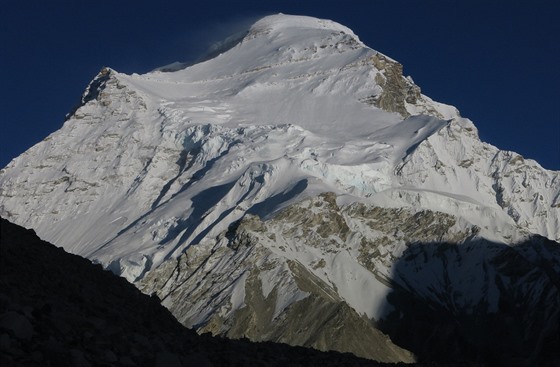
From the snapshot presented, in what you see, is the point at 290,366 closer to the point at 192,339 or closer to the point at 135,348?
the point at 192,339

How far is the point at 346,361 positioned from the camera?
42062 mm

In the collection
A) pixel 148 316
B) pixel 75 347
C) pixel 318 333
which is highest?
pixel 318 333

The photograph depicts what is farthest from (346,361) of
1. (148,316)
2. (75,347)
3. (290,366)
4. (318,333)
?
(318,333)

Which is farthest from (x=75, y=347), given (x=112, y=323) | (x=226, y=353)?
(x=226, y=353)

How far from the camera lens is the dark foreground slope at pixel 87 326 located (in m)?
28.6

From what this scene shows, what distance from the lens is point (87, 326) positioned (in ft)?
106

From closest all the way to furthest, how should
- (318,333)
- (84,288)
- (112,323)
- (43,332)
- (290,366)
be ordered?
(43,332) < (112,323) < (290,366) < (84,288) < (318,333)

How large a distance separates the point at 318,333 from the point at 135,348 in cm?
16412

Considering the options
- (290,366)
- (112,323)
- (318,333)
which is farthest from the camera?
(318,333)

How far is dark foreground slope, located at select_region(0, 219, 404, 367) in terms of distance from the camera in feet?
94.0

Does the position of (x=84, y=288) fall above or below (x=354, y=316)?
below

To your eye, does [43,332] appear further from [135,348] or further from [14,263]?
[14,263]

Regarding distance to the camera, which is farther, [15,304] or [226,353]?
[226,353]

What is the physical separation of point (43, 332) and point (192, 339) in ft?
33.8
